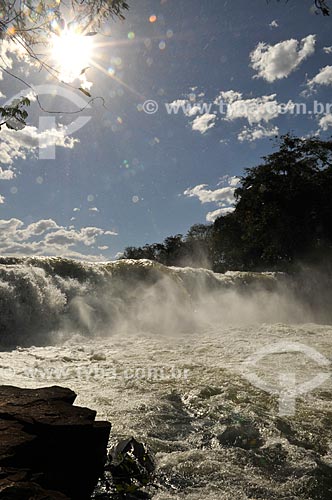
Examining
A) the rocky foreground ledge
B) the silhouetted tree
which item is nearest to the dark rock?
the rocky foreground ledge

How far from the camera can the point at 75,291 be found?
12414 mm

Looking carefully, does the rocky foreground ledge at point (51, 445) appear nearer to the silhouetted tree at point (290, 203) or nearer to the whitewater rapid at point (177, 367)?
the whitewater rapid at point (177, 367)

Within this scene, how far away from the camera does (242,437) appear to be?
3.86m

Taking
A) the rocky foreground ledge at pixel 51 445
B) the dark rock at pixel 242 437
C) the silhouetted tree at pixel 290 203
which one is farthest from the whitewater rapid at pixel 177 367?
the silhouetted tree at pixel 290 203

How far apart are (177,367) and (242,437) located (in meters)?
3.10

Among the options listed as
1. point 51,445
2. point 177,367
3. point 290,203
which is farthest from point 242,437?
point 290,203

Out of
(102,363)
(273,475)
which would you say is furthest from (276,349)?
(273,475)

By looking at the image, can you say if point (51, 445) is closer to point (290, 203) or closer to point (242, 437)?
point (242, 437)

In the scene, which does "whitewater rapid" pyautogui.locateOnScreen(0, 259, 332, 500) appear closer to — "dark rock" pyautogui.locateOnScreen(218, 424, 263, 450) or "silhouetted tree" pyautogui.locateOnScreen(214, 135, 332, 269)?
"dark rock" pyautogui.locateOnScreen(218, 424, 263, 450)

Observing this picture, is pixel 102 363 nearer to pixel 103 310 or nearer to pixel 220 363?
pixel 220 363

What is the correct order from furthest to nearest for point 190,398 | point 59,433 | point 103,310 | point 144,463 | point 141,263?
point 141,263 → point 103,310 → point 190,398 → point 144,463 → point 59,433

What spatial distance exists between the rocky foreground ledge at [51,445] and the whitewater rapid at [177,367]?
65 cm

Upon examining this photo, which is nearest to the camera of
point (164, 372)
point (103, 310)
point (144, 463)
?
point (144, 463)

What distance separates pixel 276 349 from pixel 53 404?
7178 mm
